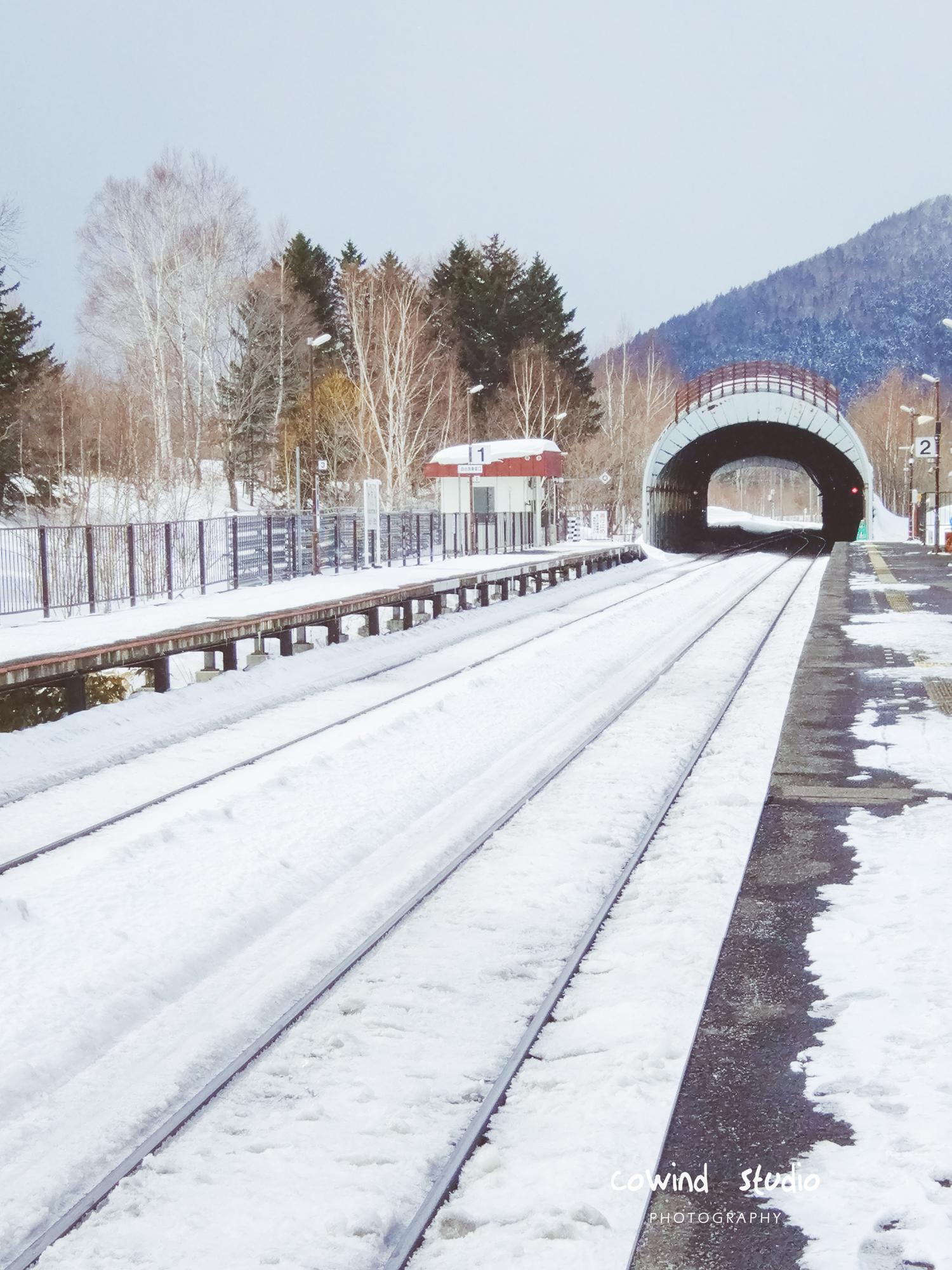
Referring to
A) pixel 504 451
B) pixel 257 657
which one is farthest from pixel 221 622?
pixel 504 451

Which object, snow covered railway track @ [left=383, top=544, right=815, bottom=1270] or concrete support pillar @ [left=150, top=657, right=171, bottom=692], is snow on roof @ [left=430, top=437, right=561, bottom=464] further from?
snow covered railway track @ [left=383, top=544, right=815, bottom=1270]

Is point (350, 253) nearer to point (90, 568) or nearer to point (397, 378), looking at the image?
point (397, 378)

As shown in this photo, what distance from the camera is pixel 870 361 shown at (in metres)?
192

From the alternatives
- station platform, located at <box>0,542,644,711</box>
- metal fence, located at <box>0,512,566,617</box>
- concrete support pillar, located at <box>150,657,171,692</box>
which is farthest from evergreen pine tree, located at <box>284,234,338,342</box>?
concrete support pillar, located at <box>150,657,171,692</box>

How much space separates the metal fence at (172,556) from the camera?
67.8 feet

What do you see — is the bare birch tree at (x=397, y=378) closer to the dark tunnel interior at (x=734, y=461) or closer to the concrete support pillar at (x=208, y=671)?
the dark tunnel interior at (x=734, y=461)

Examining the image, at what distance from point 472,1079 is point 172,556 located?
20.8 m

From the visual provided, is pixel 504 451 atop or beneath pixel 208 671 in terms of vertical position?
atop

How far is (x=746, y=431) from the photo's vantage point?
5378 centimetres

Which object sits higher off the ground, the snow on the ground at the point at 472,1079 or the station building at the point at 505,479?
the station building at the point at 505,479

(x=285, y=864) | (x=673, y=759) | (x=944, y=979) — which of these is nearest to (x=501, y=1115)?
(x=944, y=979)

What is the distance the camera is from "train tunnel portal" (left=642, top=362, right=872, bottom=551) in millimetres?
45344

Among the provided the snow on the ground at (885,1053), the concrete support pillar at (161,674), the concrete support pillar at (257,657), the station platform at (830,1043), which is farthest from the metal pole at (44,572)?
the snow on the ground at (885,1053)

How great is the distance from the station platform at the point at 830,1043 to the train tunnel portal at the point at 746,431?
36.5 meters
